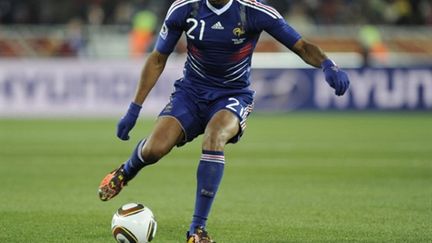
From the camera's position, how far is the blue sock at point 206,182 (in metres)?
6.75

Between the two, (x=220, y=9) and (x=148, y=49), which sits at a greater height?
(x=220, y=9)

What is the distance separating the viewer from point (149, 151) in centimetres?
709

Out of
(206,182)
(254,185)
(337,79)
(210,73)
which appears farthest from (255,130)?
(206,182)

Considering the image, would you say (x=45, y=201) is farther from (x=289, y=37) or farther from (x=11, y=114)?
(x=11, y=114)

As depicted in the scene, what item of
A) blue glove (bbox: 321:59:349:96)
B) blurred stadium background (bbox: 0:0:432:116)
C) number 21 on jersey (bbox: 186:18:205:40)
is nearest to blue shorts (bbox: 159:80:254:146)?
number 21 on jersey (bbox: 186:18:205:40)

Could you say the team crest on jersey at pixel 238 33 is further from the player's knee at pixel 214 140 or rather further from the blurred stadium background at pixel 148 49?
the blurred stadium background at pixel 148 49

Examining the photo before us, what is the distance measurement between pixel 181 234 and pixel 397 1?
18.9 metres

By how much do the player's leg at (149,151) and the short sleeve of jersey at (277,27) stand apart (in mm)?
1018

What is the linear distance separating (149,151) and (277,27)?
1372mm

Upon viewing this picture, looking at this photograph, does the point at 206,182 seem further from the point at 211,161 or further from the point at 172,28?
the point at 172,28

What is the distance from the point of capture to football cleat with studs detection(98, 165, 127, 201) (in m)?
7.15

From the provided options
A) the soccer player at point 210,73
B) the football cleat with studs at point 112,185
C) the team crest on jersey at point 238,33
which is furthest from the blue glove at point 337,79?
the football cleat with studs at point 112,185

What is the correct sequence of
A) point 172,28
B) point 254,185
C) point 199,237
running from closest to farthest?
point 199,237 → point 172,28 → point 254,185

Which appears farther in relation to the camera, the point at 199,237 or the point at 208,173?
the point at 208,173
